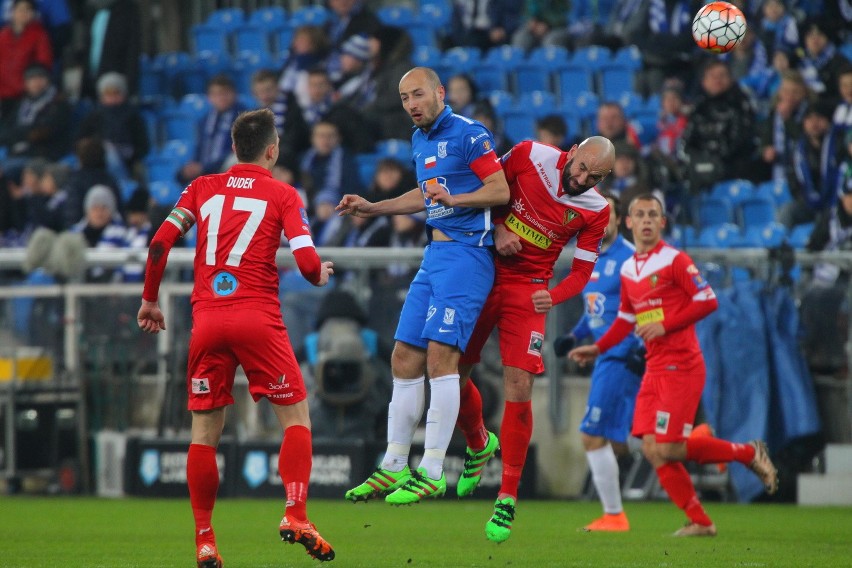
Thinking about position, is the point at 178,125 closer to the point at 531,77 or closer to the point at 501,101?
the point at 501,101

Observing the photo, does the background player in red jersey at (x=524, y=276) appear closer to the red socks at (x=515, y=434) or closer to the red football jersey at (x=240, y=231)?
the red socks at (x=515, y=434)

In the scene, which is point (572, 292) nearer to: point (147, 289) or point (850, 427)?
point (147, 289)

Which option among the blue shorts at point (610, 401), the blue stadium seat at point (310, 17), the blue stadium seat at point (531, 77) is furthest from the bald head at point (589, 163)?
the blue stadium seat at point (310, 17)

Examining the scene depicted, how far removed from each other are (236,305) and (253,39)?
13479mm

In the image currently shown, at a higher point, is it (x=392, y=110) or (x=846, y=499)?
(x=392, y=110)

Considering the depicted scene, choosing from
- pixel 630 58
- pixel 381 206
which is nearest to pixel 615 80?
pixel 630 58

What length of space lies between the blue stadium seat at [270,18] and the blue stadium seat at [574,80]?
14.8 ft

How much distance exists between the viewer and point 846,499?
12.8m

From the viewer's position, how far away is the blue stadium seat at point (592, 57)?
1759 centimetres

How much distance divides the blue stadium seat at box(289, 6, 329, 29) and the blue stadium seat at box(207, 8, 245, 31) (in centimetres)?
78

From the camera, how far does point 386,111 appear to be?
56.6 feet

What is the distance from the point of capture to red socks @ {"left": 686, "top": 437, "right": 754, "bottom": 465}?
1009 cm

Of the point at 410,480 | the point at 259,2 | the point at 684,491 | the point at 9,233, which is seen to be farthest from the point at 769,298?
the point at 259,2

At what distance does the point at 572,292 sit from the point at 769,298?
17.7ft
